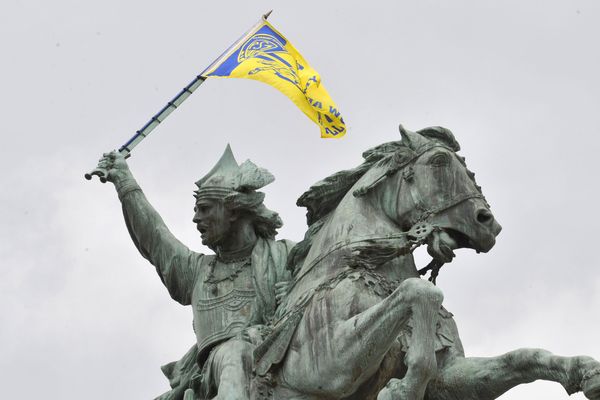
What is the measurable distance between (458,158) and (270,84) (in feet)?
11.0

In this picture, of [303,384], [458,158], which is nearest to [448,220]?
[458,158]

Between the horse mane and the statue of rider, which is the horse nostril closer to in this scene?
the horse mane

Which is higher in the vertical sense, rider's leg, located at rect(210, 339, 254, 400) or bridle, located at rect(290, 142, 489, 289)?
bridle, located at rect(290, 142, 489, 289)

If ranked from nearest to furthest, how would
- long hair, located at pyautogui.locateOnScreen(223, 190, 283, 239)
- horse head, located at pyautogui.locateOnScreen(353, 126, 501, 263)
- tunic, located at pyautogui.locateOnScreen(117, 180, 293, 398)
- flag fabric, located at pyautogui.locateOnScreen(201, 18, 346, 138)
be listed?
horse head, located at pyautogui.locateOnScreen(353, 126, 501, 263) < tunic, located at pyautogui.locateOnScreen(117, 180, 293, 398) < long hair, located at pyautogui.locateOnScreen(223, 190, 283, 239) < flag fabric, located at pyautogui.locateOnScreen(201, 18, 346, 138)

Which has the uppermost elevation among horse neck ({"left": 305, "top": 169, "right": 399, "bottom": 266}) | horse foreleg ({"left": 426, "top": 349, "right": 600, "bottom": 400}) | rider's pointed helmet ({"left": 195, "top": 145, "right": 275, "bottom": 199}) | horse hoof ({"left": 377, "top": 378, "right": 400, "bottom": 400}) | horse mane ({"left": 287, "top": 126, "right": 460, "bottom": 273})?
rider's pointed helmet ({"left": 195, "top": 145, "right": 275, "bottom": 199})

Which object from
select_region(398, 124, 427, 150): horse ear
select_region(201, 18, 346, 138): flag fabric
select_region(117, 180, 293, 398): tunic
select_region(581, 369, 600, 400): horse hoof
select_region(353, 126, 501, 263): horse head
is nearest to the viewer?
select_region(581, 369, 600, 400): horse hoof

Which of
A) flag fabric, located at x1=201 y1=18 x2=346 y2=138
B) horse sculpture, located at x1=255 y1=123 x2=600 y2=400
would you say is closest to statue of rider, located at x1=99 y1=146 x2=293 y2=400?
horse sculpture, located at x1=255 y1=123 x2=600 y2=400

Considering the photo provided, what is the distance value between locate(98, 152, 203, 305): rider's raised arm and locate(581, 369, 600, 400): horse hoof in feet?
16.5

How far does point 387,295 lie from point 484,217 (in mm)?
1185

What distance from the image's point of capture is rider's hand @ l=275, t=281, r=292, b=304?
1785cm

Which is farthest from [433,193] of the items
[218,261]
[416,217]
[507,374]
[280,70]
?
[280,70]

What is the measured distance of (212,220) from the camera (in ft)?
61.5

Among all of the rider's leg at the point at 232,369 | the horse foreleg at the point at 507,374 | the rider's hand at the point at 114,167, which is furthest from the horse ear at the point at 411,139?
the rider's hand at the point at 114,167

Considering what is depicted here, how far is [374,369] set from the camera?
16500mm
